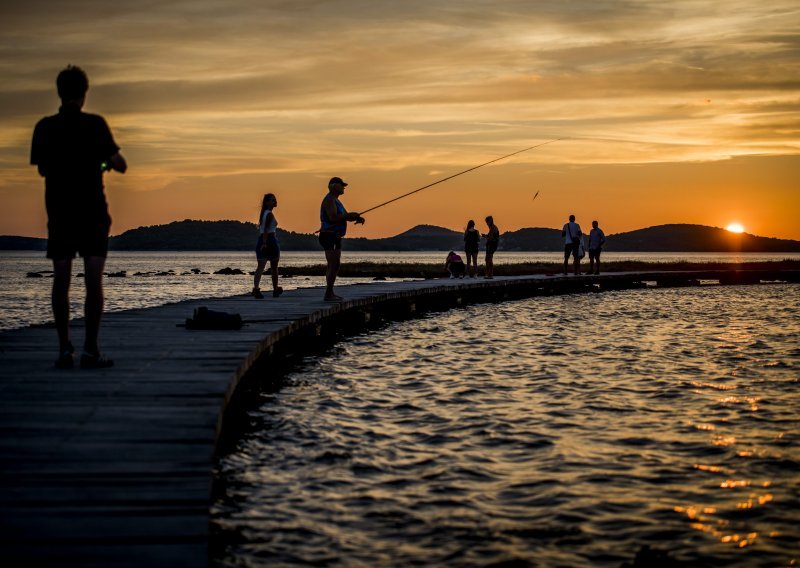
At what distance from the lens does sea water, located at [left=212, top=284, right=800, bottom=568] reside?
6059 millimetres

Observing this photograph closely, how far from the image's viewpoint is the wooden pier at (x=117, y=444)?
455 cm

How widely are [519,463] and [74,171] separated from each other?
4.56 meters

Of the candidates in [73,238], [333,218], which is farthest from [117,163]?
[333,218]

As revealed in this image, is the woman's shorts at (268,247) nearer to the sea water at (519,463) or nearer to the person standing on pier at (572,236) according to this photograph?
the sea water at (519,463)

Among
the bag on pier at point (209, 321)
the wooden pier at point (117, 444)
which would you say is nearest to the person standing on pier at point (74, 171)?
the wooden pier at point (117, 444)

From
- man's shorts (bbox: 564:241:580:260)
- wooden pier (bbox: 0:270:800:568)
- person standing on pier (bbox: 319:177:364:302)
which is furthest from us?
man's shorts (bbox: 564:241:580:260)

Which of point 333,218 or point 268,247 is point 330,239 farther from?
point 268,247

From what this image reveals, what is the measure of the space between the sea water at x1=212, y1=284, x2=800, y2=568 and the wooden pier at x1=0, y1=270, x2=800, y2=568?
74 cm

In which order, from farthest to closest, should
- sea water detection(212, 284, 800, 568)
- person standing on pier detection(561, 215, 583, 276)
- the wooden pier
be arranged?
person standing on pier detection(561, 215, 583, 276), sea water detection(212, 284, 800, 568), the wooden pier

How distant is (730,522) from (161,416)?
419 cm

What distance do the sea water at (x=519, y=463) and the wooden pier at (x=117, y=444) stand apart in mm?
741

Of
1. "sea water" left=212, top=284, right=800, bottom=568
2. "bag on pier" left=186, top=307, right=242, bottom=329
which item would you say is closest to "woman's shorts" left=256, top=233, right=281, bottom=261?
"sea water" left=212, top=284, right=800, bottom=568

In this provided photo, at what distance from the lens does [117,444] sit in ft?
19.9

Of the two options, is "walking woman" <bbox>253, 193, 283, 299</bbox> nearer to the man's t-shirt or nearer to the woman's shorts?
the woman's shorts
